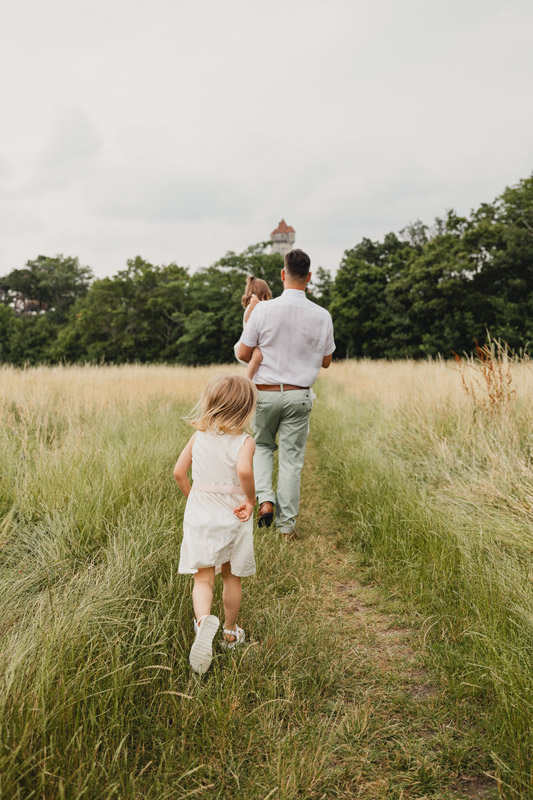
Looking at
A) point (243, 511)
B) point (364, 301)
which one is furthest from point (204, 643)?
point (364, 301)

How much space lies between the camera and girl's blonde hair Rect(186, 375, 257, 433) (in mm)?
2273

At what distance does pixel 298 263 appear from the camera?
3914 mm

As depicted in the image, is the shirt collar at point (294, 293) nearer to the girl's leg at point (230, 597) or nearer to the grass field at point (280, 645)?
the grass field at point (280, 645)

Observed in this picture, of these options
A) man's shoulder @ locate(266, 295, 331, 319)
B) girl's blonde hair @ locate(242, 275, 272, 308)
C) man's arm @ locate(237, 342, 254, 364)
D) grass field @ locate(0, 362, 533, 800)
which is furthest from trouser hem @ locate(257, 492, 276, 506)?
girl's blonde hair @ locate(242, 275, 272, 308)

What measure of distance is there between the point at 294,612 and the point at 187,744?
1.01 meters

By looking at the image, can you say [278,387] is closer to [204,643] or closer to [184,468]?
[184,468]

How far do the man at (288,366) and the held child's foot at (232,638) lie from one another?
5.34 ft

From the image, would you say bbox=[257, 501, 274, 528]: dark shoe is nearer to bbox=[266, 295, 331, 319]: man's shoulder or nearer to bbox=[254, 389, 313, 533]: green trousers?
bbox=[254, 389, 313, 533]: green trousers

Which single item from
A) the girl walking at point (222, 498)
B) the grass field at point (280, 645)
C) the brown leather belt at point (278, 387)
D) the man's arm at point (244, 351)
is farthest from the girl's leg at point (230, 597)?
the man's arm at point (244, 351)

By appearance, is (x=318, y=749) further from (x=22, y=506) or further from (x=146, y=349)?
(x=146, y=349)

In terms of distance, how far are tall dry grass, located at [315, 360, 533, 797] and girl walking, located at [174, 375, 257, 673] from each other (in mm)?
1034

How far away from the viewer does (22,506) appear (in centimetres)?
325

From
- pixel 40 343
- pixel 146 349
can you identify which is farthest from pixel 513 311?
pixel 40 343

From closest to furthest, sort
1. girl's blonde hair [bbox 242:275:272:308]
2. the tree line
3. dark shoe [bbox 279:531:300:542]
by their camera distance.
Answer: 1. dark shoe [bbox 279:531:300:542]
2. girl's blonde hair [bbox 242:275:272:308]
3. the tree line
